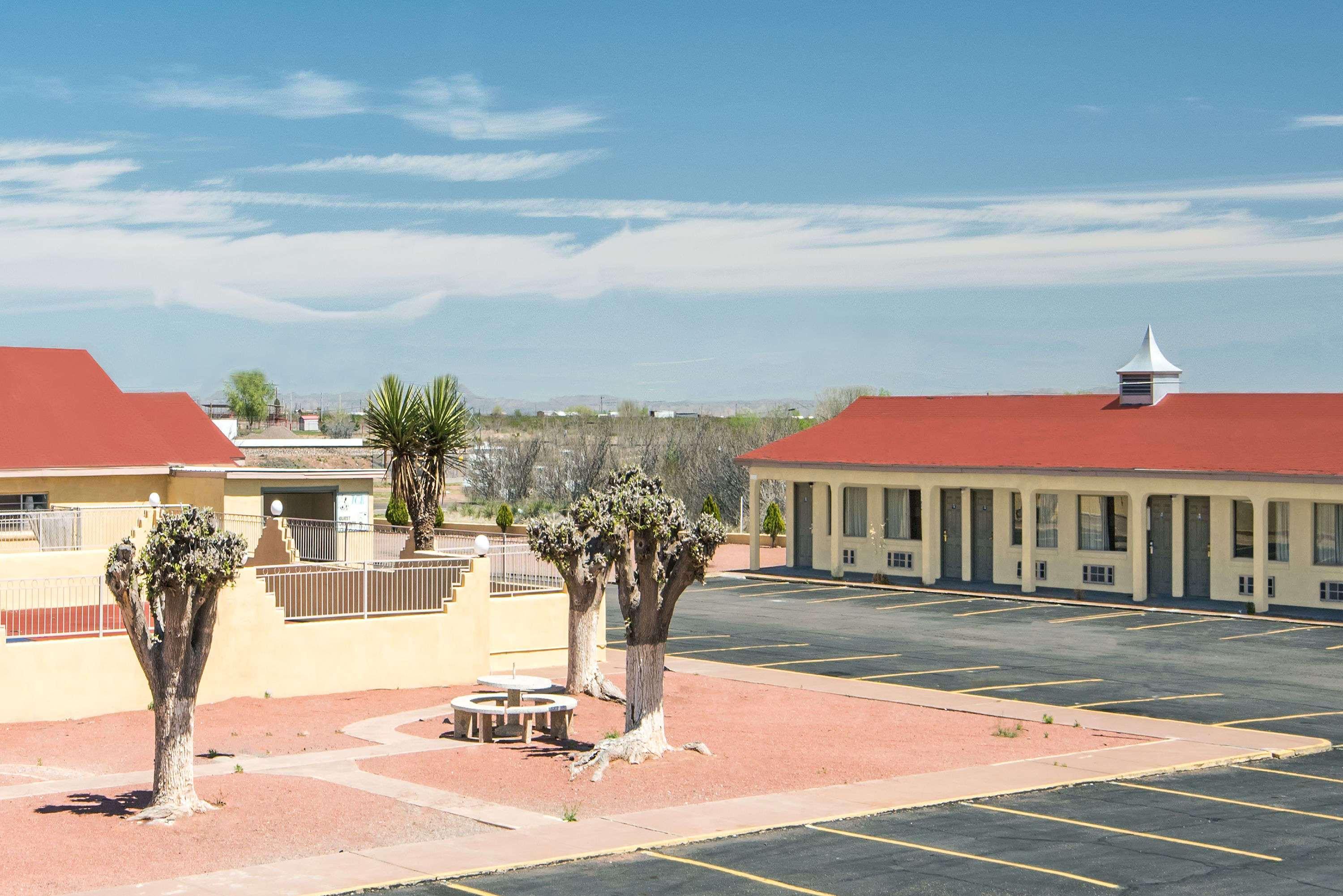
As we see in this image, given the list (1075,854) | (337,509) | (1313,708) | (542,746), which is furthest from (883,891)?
(337,509)

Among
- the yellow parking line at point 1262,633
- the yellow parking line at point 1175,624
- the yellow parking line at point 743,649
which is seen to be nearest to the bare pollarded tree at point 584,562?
the yellow parking line at point 743,649

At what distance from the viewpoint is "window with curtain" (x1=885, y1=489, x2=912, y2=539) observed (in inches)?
1737

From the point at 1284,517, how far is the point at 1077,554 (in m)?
5.51

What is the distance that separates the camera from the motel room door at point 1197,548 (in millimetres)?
37812

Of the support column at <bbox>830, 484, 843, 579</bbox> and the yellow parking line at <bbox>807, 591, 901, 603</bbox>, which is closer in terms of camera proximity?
the yellow parking line at <bbox>807, 591, 901, 603</bbox>

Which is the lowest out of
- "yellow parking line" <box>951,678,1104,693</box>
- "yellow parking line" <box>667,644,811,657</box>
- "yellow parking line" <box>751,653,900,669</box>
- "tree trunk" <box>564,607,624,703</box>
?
"yellow parking line" <box>951,678,1104,693</box>

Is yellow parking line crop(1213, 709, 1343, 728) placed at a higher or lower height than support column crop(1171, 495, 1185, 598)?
lower

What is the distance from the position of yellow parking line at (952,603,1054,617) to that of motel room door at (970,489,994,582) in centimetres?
360

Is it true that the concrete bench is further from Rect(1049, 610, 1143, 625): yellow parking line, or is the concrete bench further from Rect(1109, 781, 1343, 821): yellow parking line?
Rect(1049, 610, 1143, 625): yellow parking line

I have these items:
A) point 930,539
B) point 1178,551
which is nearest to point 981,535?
point 930,539

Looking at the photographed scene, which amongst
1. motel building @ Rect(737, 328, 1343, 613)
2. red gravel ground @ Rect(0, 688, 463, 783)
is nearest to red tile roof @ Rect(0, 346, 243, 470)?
motel building @ Rect(737, 328, 1343, 613)

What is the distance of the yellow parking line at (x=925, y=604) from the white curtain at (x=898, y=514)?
428 cm

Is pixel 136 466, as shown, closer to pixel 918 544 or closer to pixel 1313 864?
pixel 918 544

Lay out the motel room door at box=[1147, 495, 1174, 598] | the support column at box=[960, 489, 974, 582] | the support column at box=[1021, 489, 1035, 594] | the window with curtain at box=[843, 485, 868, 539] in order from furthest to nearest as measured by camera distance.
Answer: the window with curtain at box=[843, 485, 868, 539] < the support column at box=[960, 489, 974, 582] < the support column at box=[1021, 489, 1035, 594] < the motel room door at box=[1147, 495, 1174, 598]
